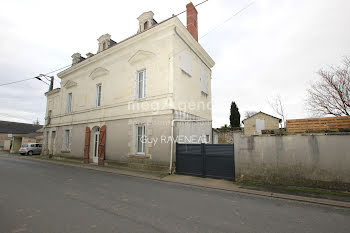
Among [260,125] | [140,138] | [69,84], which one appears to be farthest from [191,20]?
[260,125]

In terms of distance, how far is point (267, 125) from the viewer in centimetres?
2394

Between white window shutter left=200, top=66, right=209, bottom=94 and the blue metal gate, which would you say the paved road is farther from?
white window shutter left=200, top=66, right=209, bottom=94

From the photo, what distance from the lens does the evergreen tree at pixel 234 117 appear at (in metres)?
28.0

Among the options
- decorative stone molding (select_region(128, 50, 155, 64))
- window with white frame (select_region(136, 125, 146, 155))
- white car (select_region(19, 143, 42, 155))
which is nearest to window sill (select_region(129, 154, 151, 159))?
window with white frame (select_region(136, 125, 146, 155))

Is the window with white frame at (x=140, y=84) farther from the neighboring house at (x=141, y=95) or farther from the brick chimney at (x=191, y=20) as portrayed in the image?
the brick chimney at (x=191, y=20)

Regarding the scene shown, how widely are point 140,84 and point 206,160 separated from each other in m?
6.14

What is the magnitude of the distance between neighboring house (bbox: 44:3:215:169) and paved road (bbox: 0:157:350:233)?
4002 mm

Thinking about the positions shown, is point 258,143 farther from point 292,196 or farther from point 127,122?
point 127,122

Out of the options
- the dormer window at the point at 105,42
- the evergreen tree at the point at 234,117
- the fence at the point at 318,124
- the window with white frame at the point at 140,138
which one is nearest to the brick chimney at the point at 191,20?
the dormer window at the point at 105,42

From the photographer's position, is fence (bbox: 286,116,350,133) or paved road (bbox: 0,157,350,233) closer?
paved road (bbox: 0,157,350,233)

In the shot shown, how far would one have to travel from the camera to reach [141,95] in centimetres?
1027

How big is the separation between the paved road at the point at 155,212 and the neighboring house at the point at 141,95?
4002 mm

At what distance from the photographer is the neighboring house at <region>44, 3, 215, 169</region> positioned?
9.04m

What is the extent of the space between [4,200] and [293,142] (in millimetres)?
8925
